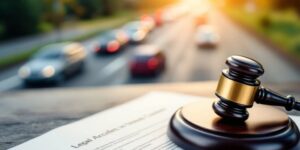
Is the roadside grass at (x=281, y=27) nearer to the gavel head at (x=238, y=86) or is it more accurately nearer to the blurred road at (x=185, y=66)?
the blurred road at (x=185, y=66)

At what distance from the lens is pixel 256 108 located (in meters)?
0.71

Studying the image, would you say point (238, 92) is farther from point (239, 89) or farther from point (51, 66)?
point (51, 66)

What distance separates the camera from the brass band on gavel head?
60cm

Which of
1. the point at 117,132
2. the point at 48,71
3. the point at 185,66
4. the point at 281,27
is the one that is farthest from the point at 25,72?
the point at 281,27

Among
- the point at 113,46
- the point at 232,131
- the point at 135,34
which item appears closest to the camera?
the point at 232,131

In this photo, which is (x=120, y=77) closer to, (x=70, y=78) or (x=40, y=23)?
(x=70, y=78)

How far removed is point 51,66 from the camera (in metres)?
9.59

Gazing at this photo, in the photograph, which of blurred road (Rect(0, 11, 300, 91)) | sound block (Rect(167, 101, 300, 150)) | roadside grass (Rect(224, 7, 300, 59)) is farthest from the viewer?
Result: roadside grass (Rect(224, 7, 300, 59))

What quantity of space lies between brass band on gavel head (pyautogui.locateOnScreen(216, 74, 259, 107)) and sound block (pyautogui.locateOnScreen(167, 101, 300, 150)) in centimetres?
4

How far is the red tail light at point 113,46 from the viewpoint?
14.7 metres

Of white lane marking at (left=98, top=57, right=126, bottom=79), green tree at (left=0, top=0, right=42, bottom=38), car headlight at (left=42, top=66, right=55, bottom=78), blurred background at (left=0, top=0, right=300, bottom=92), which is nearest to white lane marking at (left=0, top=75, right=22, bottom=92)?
blurred background at (left=0, top=0, right=300, bottom=92)

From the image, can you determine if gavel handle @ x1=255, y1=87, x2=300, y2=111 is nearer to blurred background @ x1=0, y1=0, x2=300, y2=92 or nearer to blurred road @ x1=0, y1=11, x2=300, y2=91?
blurred background @ x1=0, y1=0, x2=300, y2=92

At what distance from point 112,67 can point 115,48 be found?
272 cm

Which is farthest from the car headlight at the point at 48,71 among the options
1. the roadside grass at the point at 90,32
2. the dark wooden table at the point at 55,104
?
the dark wooden table at the point at 55,104
